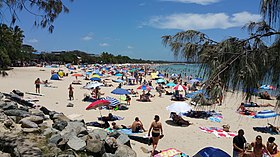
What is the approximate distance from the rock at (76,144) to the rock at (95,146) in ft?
0.41

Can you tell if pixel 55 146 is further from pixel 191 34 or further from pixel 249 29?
pixel 249 29

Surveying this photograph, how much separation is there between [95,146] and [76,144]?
475 mm

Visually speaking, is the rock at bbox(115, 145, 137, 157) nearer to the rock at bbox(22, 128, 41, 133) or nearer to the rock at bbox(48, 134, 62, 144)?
the rock at bbox(48, 134, 62, 144)

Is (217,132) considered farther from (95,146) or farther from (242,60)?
(242,60)

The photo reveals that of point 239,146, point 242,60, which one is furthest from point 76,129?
point 242,60

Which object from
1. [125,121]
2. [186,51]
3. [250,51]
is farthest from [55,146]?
[125,121]

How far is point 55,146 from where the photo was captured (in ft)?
20.0

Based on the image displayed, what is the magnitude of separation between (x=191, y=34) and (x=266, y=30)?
787 millimetres

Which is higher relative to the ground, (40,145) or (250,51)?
(250,51)

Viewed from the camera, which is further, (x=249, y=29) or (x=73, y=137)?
(x=73, y=137)

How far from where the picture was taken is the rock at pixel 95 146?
6.40 metres

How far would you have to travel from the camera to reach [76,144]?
6355mm

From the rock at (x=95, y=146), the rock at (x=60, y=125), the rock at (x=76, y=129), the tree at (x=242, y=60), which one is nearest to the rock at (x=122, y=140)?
the rock at (x=95, y=146)

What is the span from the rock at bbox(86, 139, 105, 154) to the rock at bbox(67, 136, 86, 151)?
0.13 meters
